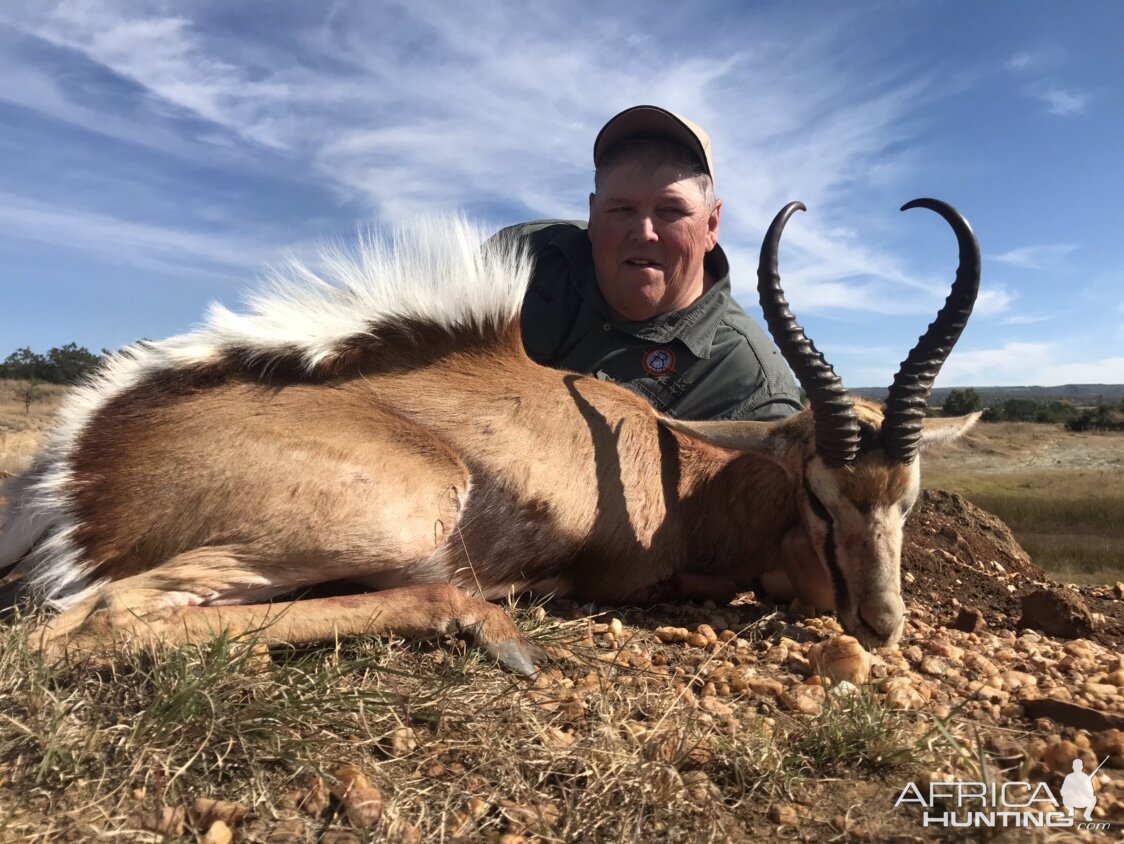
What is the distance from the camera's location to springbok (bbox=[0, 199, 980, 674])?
3.23 metres

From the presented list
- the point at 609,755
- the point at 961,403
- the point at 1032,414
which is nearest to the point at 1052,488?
the point at 961,403

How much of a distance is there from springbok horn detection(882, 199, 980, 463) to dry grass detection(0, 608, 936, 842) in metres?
1.67

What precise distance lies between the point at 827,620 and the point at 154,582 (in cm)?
322

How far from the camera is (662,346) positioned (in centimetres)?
612

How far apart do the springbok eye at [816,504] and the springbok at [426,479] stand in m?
0.01

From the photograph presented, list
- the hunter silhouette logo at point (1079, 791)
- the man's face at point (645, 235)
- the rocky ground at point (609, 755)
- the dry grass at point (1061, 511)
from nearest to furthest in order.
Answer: the rocky ground at point (609, 755) < the hunter silhouette logo at point (1079, 791) < the man's face at point (645, 235) < the dry grass at point (1061, 511)

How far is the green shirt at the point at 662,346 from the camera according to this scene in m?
6.00

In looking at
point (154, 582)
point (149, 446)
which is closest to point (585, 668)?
point (154, 582)

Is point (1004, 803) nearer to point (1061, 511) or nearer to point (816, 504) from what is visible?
point (816, 504)

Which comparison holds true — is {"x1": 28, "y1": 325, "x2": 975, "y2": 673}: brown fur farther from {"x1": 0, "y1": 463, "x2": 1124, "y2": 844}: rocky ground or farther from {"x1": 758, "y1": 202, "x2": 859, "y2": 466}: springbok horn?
{"x1": 0, "y1": 463, "x2": 1124, "y2": 844}: rocky ground

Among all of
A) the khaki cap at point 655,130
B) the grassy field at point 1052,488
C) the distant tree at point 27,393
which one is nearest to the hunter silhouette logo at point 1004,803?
the khaki cap at point 655,130

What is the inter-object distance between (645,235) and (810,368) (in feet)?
7.55

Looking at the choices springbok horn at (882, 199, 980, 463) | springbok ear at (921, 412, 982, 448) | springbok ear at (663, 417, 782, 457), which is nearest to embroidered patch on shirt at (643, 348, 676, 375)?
springbok ear at (663, 417, 782, 457)

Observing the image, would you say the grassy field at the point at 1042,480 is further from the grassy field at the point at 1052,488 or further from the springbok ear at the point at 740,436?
the springbok ear at the point at 740,436
